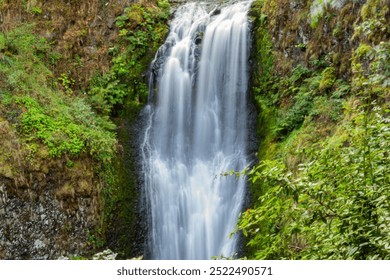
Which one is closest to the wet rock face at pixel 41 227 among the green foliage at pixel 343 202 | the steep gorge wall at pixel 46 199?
the steep gorge wall at pixel 46 199

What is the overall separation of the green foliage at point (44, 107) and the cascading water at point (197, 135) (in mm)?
1538

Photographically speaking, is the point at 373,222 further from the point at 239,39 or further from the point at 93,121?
the point at 239,39

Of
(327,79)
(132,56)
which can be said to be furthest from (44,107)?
(327,79)

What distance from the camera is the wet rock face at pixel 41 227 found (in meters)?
9.34

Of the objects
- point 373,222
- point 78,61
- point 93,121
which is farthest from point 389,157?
point 78,61

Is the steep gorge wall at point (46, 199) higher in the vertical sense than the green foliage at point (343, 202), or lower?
lower

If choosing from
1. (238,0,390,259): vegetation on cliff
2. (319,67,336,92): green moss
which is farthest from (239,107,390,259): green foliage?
(319,67,336,92): green moss

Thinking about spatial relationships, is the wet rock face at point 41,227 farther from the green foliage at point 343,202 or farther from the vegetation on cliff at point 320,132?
the green foliage at point 343,202

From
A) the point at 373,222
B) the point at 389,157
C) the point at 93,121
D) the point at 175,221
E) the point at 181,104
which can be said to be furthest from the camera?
the point at 181,104

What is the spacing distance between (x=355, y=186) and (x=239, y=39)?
33.5 feet

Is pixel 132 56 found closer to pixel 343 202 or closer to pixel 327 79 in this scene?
pixel 327 79

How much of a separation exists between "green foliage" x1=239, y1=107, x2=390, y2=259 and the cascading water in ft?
21.5

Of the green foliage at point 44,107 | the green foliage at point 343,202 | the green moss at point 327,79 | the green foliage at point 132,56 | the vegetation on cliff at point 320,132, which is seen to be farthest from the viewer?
the green foliage at point 132,56

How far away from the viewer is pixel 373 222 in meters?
2.90
